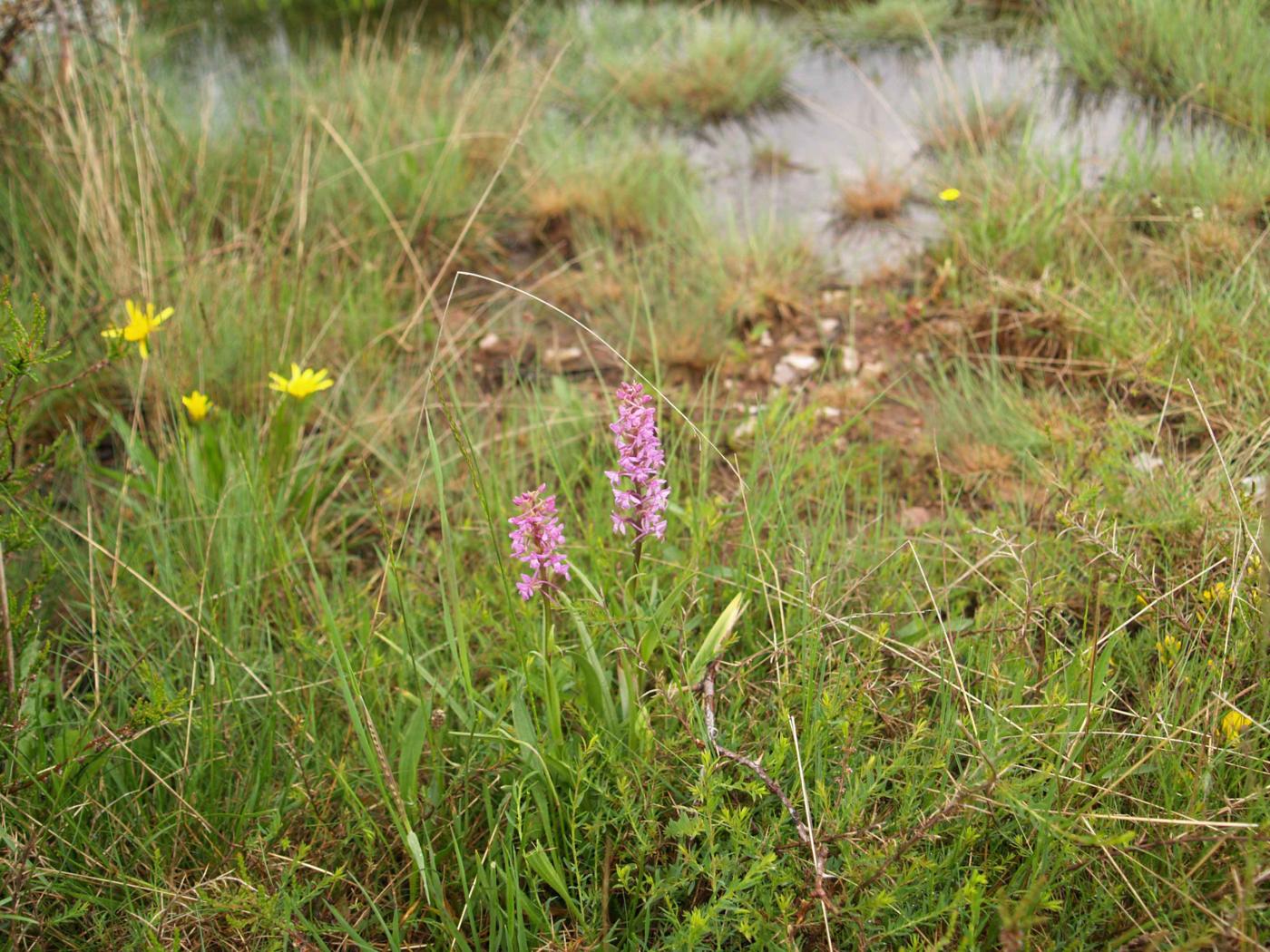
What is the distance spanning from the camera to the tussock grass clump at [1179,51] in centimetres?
320

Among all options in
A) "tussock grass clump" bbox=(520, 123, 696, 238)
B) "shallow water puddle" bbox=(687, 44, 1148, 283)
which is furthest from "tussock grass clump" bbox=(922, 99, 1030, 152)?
"tussock grass clump" bbox=(520, 123, 696, 238)

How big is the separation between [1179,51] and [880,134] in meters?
1.07

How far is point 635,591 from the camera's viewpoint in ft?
5.10

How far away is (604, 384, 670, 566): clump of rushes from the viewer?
122 centimetres

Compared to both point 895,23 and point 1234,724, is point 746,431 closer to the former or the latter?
point 1234,724

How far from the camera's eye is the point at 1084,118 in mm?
3621

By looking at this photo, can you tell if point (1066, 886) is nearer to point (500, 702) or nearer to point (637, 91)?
point (500, 702)

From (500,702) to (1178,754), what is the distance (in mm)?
955

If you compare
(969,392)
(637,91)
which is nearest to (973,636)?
(969,392)

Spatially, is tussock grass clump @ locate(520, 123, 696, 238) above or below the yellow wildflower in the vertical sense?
above

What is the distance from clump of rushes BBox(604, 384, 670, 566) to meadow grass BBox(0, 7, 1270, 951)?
0.41ft

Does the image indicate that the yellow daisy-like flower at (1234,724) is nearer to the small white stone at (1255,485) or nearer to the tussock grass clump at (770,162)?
the small white stone at (1255,485)

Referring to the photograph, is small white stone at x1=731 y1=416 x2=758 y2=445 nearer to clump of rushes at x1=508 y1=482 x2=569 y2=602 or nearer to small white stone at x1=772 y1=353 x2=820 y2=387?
small white stone at x1=772 y1=353 x2=820 y2=387

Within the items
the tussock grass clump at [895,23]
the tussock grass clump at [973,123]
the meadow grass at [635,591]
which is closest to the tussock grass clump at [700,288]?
the meadow grass at [635,591]
